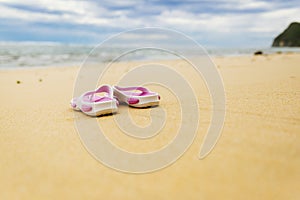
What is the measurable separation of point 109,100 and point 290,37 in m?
34.6

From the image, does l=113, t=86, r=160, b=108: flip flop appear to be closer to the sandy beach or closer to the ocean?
the sandy beach

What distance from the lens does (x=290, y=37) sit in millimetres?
32312

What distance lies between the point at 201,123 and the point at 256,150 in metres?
0.45

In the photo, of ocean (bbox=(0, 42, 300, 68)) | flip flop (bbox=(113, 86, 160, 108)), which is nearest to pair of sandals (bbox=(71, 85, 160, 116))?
flip flop (bbox=(113, 86, 160, 108))

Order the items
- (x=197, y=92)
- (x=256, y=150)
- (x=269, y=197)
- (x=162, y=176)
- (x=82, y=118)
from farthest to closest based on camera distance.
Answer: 1. (x=197, y=92)
2. (x=82, y=118)
3. (x=256, y=150)
4. (x=162, y=176)
5. (x=269, y=197)

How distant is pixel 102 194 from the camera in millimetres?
1089

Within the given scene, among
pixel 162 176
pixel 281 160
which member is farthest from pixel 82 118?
pixel 281 160

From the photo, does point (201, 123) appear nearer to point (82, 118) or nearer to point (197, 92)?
point (82, 118)

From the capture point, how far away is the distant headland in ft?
101

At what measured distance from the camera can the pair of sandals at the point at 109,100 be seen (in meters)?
1.97

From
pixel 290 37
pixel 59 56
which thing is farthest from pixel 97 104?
pixel 290 37

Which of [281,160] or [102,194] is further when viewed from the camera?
[281,160]

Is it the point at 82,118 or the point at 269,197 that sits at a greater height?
the point at 82,118

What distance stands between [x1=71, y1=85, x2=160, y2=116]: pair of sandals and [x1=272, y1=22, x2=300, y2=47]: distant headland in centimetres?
3137
